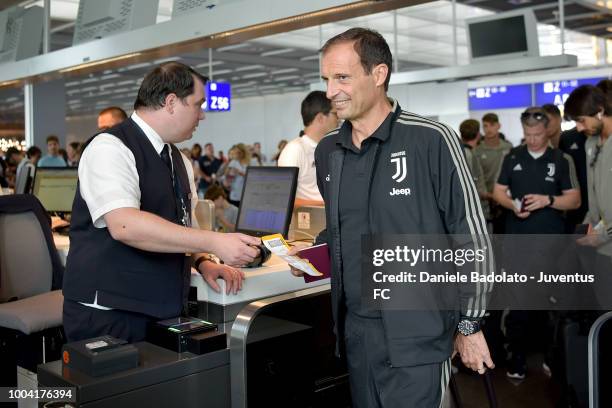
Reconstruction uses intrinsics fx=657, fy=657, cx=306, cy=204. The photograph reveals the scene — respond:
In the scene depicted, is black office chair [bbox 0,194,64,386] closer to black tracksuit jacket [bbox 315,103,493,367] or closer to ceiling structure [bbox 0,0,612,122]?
black tracksuit jacket [bbox 315,103,493,367]

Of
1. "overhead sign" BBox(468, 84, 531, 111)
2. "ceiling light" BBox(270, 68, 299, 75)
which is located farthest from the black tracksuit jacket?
"ceiling light" BBox(270, 68, 299, 75)

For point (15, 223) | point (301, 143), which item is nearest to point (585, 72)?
point (301, 143)

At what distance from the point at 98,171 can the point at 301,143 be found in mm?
2150

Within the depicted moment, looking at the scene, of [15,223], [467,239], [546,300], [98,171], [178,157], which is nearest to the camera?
[467,239]

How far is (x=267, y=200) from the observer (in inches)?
127

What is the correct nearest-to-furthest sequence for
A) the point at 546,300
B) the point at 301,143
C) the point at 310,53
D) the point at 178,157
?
the point at 178,157 → the point at 546,300 → the point at 301,143 → the point at 310,53

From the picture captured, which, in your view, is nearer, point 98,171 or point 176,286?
point 98,171

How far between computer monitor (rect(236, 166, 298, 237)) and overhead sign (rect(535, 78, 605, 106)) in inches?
392

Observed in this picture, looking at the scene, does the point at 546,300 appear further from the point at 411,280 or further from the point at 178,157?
the point at 178,157

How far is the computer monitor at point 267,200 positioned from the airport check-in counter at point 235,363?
434 millimetres

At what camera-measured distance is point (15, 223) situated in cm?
330

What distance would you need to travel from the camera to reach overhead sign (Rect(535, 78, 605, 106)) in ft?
39.2

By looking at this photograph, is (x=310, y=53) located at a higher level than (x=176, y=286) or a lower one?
higher

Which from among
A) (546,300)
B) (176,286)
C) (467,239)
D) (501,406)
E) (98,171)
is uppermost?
(98,171)
